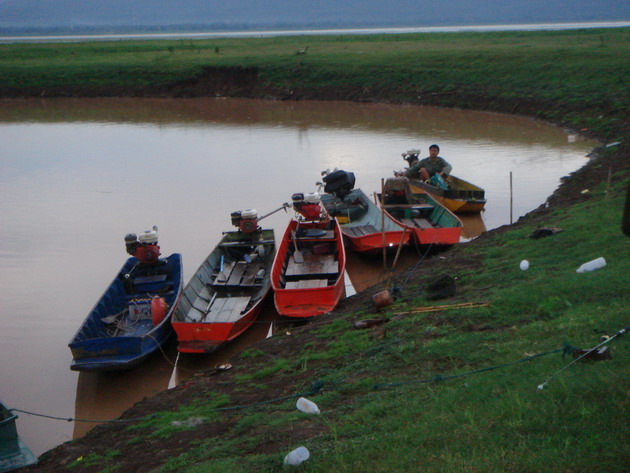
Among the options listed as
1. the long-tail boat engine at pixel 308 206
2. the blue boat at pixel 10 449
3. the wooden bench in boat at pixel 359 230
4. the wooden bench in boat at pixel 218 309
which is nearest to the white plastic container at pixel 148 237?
the wooden bench in boat at pixel 218 309

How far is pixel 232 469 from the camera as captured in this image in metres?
5.70

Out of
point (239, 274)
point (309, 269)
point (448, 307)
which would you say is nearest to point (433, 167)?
point (309, 269)

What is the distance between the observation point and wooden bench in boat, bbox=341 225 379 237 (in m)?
15.3

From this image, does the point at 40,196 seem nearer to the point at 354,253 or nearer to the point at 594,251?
the point at 354,253

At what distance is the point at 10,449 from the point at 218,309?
483 centimetres

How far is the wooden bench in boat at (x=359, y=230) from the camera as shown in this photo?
1530 centimetres

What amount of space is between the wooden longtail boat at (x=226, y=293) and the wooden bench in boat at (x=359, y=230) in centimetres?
160

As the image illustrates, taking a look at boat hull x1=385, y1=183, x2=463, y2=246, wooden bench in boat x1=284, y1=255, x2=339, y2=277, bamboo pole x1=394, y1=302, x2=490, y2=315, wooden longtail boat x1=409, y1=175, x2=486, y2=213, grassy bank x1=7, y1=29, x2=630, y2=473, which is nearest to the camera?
grassy bank x1=7, y1=29, x2=630, y2=473

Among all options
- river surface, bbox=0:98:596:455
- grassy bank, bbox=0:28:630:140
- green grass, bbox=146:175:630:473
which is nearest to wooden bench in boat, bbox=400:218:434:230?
river surface, bbox=0:98:596:455

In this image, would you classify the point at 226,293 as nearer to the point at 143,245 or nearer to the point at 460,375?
the point at 143,245

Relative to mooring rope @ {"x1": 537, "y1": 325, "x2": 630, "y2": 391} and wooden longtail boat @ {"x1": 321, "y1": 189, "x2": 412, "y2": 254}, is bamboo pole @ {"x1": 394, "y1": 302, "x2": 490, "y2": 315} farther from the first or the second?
wooden longtail boat @ {"x1": 321, "y1": 189, "x2": 412, "y2": 254}

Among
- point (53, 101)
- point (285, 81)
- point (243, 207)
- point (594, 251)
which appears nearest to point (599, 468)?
point (594, 251)

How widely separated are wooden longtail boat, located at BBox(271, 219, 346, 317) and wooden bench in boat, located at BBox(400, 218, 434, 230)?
183 centimetres

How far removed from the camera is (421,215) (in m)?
16.7
